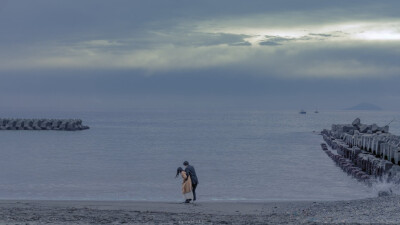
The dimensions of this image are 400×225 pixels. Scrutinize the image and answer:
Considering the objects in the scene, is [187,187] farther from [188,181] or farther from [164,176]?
[164,176]

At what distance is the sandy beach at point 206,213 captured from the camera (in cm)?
1112

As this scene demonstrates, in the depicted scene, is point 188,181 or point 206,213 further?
point 188,181

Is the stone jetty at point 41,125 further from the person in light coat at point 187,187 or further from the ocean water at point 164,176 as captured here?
the person in light coat at point 187,187

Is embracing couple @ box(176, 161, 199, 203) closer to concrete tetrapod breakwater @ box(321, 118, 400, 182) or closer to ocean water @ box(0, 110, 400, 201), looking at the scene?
ocean water @ box(0, 110, 400, 201)

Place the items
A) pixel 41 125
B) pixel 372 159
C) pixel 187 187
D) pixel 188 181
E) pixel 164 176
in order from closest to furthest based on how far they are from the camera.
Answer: pixel 188 181
pixel 187 187
pixel 372 159
pixel 164 176
pixel 41 125

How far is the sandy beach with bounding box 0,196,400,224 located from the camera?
11125 millimetres

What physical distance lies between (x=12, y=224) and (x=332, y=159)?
25.1 metres

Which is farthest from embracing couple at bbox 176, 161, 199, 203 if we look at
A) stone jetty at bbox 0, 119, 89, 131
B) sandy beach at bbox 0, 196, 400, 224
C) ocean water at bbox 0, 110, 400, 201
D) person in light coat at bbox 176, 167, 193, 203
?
stone jetty at bbox 0, 119, 89, 131

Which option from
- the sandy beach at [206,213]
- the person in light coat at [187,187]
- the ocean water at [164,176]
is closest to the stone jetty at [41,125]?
the ocean water at [164,176]

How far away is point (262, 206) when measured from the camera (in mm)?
15508

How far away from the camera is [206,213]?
13625mm

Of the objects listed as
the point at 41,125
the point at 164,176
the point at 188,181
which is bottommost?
the point at 188,181

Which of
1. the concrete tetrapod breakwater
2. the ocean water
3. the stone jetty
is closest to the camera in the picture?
the ocean water

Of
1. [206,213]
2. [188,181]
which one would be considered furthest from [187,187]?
[206,213]
